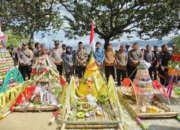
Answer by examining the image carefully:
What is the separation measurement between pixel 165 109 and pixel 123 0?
239 inches

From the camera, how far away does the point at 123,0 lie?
24.2ft

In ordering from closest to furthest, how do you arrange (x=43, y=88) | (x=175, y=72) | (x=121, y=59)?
(x=43, y=88), (x=175, y=72), (x=121, y=59)

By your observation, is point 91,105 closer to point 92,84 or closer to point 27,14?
point 92,84

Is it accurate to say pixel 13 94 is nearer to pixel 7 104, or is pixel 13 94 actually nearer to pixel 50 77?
pixel 7 104

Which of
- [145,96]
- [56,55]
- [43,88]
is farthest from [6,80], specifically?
[145,96]

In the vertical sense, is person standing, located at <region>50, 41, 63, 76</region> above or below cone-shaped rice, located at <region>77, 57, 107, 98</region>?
above

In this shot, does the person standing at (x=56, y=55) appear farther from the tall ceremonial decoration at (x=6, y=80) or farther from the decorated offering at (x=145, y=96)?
the decorated offering at (x=145, y=96)

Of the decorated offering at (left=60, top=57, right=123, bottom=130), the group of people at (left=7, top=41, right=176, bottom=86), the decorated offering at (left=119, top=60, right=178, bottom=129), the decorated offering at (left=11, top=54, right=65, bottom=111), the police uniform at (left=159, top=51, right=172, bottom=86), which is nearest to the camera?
the decorated offering at (left=60, top=57, right=123, bottom=130)

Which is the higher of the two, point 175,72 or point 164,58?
point 164,58

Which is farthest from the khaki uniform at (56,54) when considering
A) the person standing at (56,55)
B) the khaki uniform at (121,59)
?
the khaki uniform at (121,59)

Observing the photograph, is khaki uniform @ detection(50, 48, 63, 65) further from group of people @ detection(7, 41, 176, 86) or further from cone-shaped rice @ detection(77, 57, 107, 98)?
cone-shaped rice @ detection(77, 57, 107, 98)

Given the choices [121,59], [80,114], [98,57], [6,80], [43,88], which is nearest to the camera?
[80,114]

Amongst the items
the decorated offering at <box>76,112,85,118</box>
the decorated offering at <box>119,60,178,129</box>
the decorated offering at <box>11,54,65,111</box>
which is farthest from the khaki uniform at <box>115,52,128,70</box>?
the decorated offering at <box>76,112,85,118</box>

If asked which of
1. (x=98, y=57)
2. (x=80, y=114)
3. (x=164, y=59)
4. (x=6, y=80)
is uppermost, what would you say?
(x=98, y=57)
